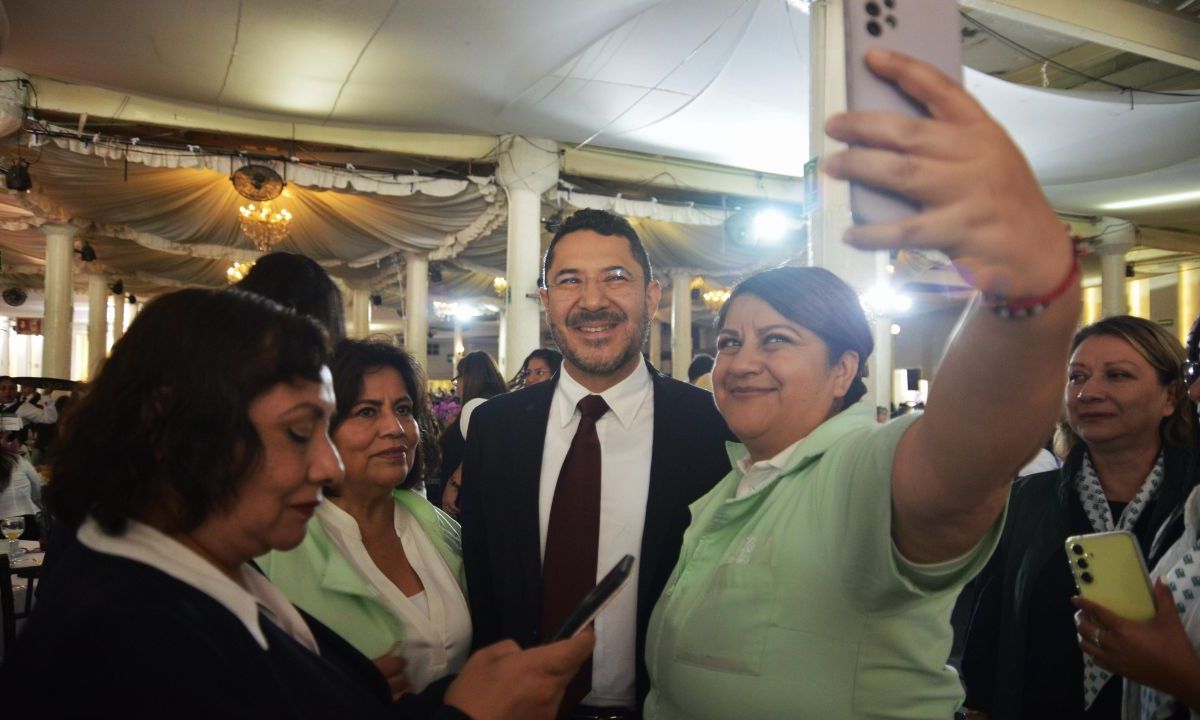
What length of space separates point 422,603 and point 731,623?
84 centimetres

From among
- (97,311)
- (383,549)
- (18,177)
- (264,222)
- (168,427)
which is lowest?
(383,549)

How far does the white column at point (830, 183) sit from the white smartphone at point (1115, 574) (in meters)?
2.86

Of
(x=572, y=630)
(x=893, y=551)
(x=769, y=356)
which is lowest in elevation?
(x=572, y=630)

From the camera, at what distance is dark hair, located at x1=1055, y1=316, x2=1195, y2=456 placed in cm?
188

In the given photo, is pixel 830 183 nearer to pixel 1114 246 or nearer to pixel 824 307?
pixel 824 307

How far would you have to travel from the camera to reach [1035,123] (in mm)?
6574

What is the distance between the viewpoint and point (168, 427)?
2.71 feet

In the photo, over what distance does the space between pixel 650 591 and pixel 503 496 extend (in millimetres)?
424

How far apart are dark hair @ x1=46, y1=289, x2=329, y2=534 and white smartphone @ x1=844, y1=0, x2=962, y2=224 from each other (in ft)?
2.22

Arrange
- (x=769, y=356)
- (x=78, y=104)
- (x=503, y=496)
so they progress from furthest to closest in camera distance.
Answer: (x=78, y=104), (x=503, y=496), (x=769, y=356)

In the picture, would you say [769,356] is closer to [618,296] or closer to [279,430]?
[618,296]

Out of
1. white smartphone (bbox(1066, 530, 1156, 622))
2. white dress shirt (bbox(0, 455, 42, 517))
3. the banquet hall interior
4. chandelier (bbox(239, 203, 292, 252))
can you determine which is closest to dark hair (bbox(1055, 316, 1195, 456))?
the banquet hall interior

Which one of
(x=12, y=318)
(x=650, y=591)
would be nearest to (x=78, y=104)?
(x=650, y=591)

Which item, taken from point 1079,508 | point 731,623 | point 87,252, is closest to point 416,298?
point 87,252
